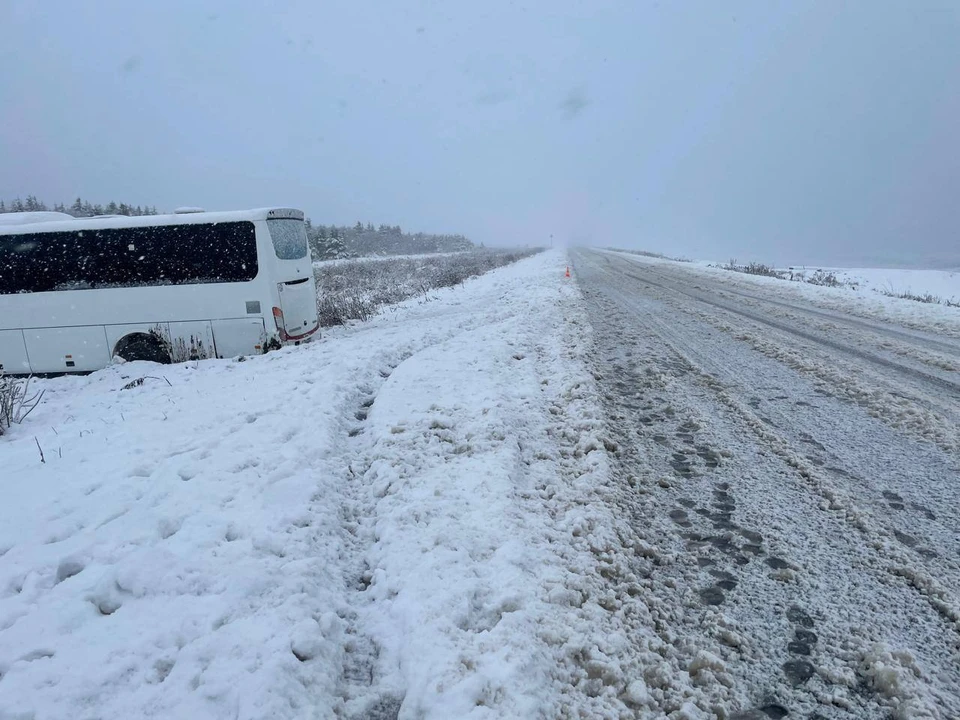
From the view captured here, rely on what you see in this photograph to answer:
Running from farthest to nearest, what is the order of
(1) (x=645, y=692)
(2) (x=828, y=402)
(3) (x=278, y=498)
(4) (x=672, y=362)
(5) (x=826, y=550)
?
(4) (x=672, y=362), (2) (x=828, y=402), (3) (x=278, y=498), (5) (x=826, y=550), (1) (x=645, y=692)

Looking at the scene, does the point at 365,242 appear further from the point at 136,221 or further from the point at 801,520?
the point at 801,520

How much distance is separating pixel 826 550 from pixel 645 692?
1648 millimetres

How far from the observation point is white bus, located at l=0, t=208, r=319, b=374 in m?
9.23

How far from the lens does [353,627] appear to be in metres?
2.69

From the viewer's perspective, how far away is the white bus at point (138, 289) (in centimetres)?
923

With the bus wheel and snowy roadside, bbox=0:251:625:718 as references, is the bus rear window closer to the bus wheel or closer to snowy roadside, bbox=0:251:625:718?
the bus wheel

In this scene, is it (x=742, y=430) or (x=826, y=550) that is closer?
(x=826, y=550)

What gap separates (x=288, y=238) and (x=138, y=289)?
9.52ft

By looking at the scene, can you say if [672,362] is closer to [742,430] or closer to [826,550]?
[742,430]

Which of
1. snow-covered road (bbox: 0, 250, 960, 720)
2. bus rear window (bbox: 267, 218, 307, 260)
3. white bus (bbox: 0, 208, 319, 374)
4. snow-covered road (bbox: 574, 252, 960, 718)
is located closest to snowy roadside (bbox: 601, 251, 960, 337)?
snow-covered road (bbox: 574, 252, 960, 718)

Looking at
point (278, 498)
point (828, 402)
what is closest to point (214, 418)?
point (278, 498)

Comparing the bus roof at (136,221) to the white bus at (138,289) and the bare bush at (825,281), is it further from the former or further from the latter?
the bare bush at (825,281)

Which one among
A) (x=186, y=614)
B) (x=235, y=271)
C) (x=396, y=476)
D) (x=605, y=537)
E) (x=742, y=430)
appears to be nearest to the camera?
(x=186, y=614)

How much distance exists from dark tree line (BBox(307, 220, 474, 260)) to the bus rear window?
1660 inches
